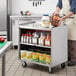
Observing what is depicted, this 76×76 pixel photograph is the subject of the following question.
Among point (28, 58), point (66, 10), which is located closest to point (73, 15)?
point (66, 10)

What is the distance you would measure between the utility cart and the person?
0.17 metres

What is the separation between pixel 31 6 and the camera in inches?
229

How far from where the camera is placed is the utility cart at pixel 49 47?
3625mm

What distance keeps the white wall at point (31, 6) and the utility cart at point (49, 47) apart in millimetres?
1817

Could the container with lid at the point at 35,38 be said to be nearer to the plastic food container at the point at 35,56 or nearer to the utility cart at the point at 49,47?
the utility cart at the point at 49,47

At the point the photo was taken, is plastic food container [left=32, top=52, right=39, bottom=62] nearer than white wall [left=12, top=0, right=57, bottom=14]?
Yes

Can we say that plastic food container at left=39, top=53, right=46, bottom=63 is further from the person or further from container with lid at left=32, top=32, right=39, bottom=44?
the person

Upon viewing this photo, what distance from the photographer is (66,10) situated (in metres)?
3.97

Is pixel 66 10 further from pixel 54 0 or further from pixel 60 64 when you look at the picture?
pixel 54 0

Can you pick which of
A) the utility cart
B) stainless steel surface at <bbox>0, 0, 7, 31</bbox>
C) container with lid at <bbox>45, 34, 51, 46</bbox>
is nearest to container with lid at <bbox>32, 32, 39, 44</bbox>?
the utility cart

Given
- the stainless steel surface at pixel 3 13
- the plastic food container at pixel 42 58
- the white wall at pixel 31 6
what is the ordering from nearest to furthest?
the plastic food container at pixel 42 58
the stainless steel surface at pixel 3 13
the white wall at pixel 31 6

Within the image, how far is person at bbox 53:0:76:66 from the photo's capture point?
3812 mm

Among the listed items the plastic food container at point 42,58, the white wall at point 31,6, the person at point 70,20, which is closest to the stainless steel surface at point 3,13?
→ the white wall at point 31,6

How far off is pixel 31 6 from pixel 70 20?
2087 millimetres
